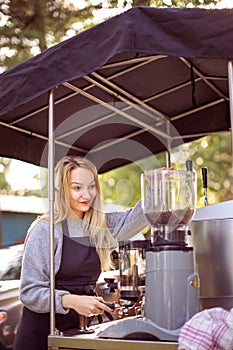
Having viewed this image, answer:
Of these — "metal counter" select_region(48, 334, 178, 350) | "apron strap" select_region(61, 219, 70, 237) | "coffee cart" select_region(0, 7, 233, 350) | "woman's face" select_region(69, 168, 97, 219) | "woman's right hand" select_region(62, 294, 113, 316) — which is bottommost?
"metal counter" select_region(48, 334, 178, 350)

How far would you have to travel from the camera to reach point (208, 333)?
2.66 meters

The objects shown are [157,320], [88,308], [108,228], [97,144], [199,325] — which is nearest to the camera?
[199,325]

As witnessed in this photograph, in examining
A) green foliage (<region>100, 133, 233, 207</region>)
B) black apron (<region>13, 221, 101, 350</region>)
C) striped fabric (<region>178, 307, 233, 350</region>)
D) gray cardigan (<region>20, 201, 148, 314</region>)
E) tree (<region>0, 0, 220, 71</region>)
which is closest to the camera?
striped fabric (<region>178, 307, 233, 350</region>)

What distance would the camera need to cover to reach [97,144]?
521 centimetres

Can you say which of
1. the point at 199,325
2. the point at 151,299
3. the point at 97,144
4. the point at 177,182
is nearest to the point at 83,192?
the point at 177,182

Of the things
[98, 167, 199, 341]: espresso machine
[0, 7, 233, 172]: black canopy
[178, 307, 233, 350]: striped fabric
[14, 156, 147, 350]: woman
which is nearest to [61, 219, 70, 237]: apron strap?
[14, 156, 147, 350]: woman

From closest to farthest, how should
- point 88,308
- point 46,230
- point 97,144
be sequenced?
point 88,308 < point 46,230 < point 97,144

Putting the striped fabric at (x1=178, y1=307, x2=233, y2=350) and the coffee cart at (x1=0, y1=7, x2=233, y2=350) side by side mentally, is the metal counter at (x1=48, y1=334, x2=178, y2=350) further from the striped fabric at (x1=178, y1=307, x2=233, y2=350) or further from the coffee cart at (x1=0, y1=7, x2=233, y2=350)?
the striped fabric at (x1=178, y1=307, x2=233, y2=350)

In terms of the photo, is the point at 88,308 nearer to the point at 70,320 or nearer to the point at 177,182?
the point at 70,320

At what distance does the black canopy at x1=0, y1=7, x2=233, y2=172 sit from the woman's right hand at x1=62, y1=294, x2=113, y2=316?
931mm

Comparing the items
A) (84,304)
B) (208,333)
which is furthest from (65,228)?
(208,333)

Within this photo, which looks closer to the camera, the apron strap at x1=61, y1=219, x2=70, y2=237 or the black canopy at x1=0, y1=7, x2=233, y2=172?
the black canopy at x1=0, y1=7, x2=233, y2=172

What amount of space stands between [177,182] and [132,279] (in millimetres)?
516

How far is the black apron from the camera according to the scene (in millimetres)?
3535
